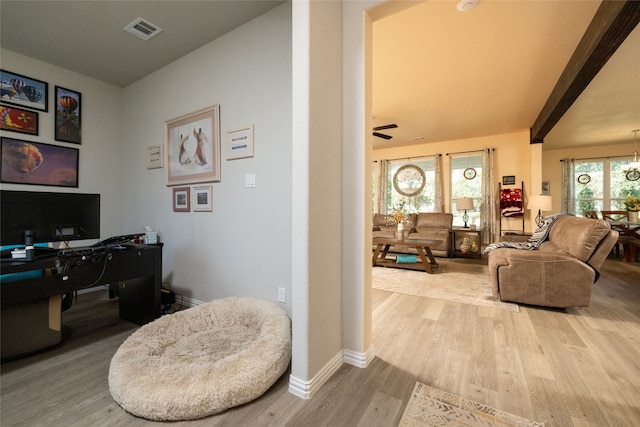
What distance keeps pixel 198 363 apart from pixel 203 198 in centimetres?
152

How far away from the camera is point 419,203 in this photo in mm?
6688

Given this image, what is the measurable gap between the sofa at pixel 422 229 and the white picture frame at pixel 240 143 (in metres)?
3.39

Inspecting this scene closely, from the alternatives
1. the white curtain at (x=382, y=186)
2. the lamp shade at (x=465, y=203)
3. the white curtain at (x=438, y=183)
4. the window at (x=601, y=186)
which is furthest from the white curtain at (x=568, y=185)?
the white curtain at (x=382, y=186)

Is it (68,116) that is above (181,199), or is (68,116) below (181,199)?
above

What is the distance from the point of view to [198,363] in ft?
5.07

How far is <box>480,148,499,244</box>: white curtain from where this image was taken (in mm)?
5707

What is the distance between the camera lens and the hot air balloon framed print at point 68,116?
2.85 meters

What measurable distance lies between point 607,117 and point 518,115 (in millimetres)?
1404


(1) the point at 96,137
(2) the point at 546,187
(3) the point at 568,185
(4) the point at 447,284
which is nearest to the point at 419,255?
(4) the point at 447,284

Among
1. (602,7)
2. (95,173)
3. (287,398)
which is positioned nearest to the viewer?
(287,398)

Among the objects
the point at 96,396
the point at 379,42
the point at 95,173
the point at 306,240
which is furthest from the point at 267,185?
the point at 95,173

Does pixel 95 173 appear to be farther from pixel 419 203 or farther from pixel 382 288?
pixel 419 203

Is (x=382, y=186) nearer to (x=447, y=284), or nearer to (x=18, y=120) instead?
(x=447, y=284)

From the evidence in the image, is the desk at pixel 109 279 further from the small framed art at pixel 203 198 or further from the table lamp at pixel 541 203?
the table lamp at pixel 541 203
